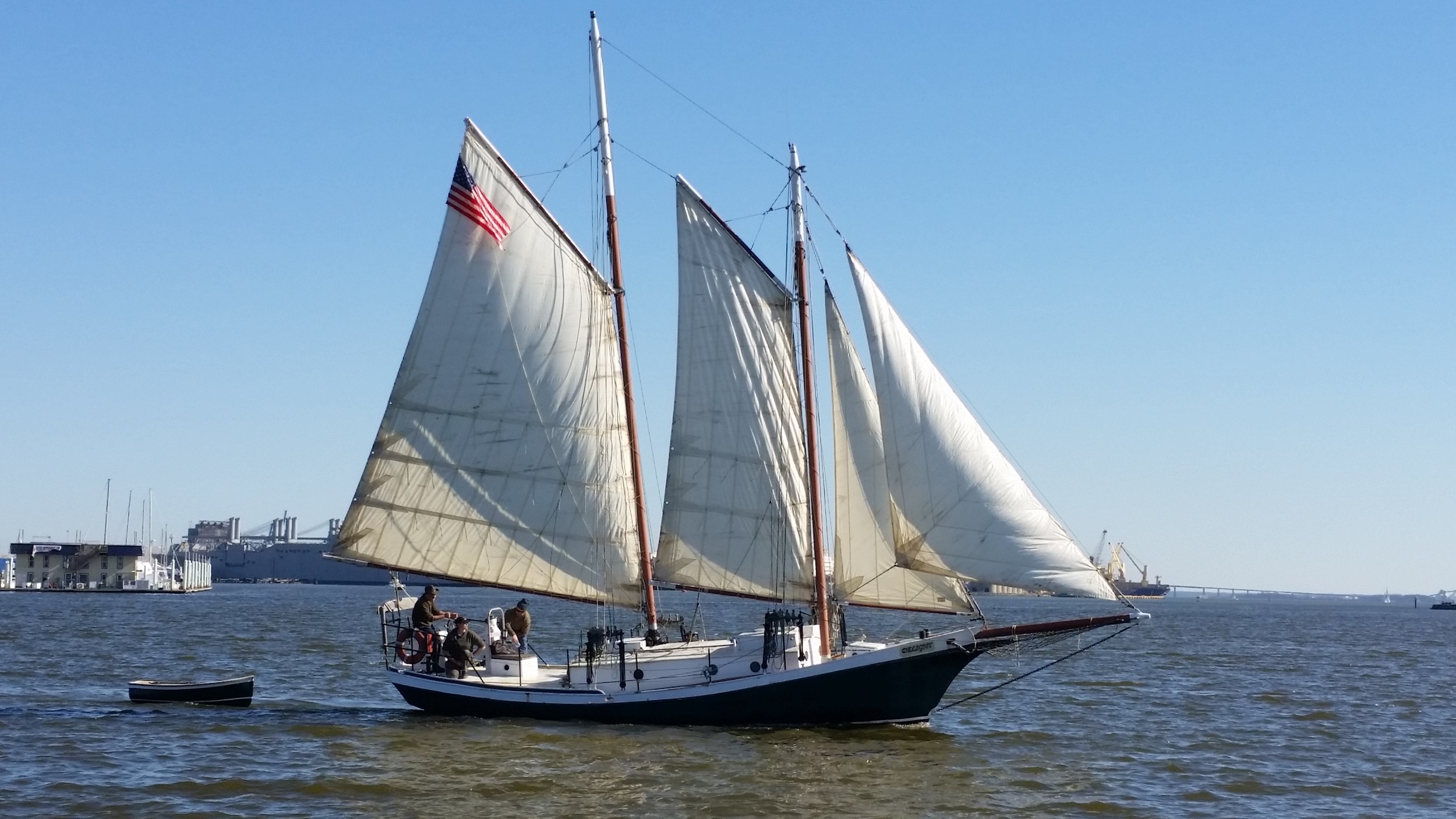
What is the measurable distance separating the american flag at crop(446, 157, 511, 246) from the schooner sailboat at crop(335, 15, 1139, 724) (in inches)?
3.0

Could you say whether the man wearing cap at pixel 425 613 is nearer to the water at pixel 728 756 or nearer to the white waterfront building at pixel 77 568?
the water at pixel 728 756

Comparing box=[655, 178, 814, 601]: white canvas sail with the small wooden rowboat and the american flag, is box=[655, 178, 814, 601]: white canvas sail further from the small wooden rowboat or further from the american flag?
the small wooden rowboat

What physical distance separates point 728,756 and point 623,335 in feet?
46.3

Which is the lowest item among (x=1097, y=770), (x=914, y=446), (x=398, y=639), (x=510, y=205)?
(x=1097, y=770)

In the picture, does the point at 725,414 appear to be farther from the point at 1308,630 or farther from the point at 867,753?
the point at 1308,630

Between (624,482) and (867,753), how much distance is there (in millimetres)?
11720

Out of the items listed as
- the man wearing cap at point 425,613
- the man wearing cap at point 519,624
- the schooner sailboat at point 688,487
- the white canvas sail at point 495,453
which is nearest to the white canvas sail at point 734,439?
the schooner sailboat at point 688,487

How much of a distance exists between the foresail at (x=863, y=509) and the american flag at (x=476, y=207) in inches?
404

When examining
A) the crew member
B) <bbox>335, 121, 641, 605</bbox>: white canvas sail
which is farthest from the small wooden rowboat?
the crew member

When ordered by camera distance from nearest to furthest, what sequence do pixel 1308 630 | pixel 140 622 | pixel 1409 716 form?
pixel 1409 716
pixel 140 622
pixel 1308 630

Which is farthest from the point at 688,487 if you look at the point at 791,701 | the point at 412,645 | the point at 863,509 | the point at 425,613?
the point at 412,645

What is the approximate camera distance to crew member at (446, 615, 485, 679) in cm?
4122

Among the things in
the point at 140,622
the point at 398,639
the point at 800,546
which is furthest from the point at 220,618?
the point at 800,546

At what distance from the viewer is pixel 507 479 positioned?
42.6 metres
